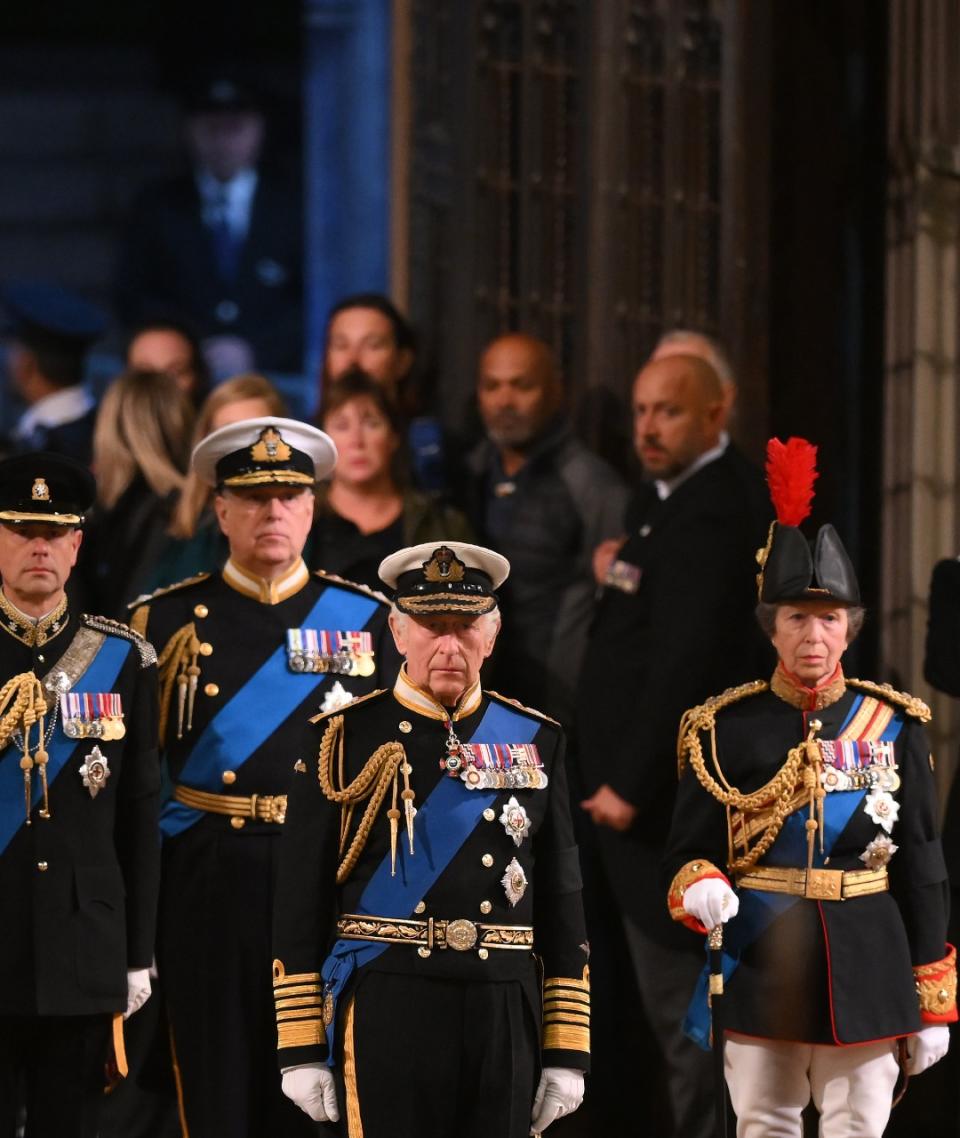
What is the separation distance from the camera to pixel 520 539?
21.9 ft

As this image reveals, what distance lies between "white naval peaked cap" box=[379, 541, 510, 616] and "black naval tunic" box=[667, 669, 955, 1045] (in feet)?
2.32

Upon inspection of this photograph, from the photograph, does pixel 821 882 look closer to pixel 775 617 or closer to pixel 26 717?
pixel 775 617

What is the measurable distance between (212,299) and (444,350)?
1.63 meters

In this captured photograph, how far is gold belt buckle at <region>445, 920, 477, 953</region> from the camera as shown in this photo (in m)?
4.32

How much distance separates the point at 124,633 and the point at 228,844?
56 cm

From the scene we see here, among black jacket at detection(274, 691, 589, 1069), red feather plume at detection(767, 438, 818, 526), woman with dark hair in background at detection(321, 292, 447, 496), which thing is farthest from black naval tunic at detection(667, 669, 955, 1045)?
woman with dark hair in background at detection(321, 292, 447, 496)

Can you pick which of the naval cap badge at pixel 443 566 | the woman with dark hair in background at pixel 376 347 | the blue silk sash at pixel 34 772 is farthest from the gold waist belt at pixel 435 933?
the woman with dark hair in background at pixel 376 347

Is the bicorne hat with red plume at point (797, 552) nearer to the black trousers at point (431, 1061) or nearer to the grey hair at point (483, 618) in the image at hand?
the grey hair at point (483, 618)

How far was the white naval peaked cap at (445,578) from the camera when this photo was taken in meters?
4.37

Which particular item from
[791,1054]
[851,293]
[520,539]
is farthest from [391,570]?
[851,293]

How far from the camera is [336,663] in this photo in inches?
210

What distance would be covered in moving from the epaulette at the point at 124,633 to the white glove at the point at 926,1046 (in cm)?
→ 169

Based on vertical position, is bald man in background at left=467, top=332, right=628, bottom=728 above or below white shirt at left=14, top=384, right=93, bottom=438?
below

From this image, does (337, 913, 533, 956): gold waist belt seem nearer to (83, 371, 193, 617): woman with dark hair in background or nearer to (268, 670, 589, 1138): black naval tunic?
(268, 670, 589, 1138): black naval tunic
